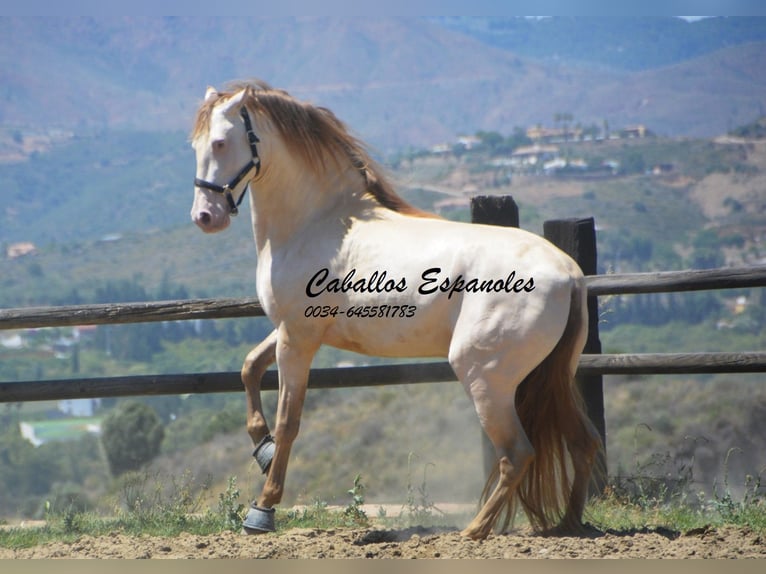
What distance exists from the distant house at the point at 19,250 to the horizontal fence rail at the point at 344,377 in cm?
7119

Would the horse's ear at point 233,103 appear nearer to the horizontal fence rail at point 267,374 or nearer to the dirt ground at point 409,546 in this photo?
the horizontal fence rail at point 267,374

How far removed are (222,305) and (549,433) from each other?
7.55ft

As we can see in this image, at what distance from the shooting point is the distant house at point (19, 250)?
73.2m

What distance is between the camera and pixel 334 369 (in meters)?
6.22

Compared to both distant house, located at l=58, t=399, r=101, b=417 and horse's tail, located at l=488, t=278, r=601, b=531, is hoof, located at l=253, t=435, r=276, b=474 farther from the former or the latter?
distant house, located at l=58, t=399, r=101, b=417

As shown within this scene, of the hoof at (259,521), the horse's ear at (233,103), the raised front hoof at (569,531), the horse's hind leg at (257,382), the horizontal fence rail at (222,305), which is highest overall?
the horse's ear at (233,103)

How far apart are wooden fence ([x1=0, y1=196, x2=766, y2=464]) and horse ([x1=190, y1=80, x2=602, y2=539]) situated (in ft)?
2.50

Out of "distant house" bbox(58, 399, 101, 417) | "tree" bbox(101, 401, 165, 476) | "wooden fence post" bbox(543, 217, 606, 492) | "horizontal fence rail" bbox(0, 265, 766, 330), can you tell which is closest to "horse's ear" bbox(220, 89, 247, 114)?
"horizontal fence rail" bbox(0, 265, 766, 330)

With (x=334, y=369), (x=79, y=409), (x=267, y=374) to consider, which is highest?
(x=334, y=369)

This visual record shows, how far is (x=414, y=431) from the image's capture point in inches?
843

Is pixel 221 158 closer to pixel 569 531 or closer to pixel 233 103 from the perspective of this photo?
pixel 233 103

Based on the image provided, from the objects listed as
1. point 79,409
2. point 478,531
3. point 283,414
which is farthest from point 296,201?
point 79,409

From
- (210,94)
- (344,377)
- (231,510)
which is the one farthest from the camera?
(344,377)

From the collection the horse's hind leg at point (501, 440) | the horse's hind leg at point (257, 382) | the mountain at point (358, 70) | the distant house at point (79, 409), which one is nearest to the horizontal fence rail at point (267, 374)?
the horse's hind leg at point (257, 382)
